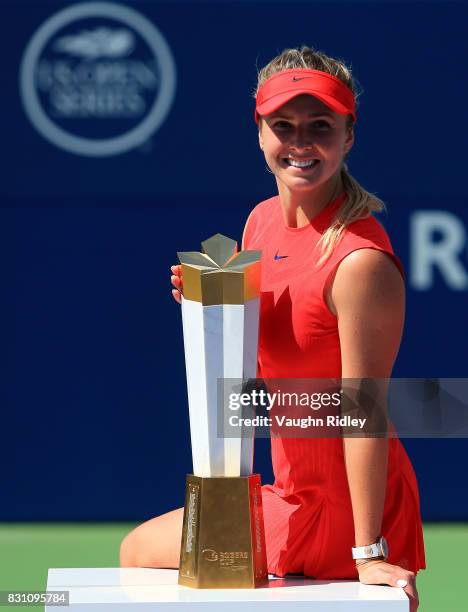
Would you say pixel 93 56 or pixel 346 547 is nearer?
pixel 346 547

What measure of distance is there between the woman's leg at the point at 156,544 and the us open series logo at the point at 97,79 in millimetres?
2303

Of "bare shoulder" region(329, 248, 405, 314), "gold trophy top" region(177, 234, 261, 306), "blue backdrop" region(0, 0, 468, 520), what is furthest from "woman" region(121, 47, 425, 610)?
"blue backdrop" region(0, 0, 468, 520)

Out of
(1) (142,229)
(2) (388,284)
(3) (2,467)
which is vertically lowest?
(2) (388,284)

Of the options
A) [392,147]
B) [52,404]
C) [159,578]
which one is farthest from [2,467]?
[159,578]

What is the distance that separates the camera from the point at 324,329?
2.72 m

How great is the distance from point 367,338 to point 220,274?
31cm

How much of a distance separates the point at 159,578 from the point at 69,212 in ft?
A: 8.11

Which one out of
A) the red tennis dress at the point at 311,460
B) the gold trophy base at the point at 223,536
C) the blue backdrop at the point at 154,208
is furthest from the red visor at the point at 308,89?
the blue backdrop at the point at 154,208

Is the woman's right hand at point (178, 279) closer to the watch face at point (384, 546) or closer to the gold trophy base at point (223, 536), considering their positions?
the gold trophy base at point (223, 536)

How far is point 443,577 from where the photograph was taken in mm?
4551

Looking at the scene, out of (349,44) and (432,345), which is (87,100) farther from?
(432,345)

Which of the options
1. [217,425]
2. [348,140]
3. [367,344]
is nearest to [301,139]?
[348,140]

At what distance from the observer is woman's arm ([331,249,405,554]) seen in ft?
8.65

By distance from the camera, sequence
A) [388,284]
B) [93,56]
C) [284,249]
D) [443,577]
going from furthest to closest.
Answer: [93,56] < [443,577] < [284,249] < [388,284]
